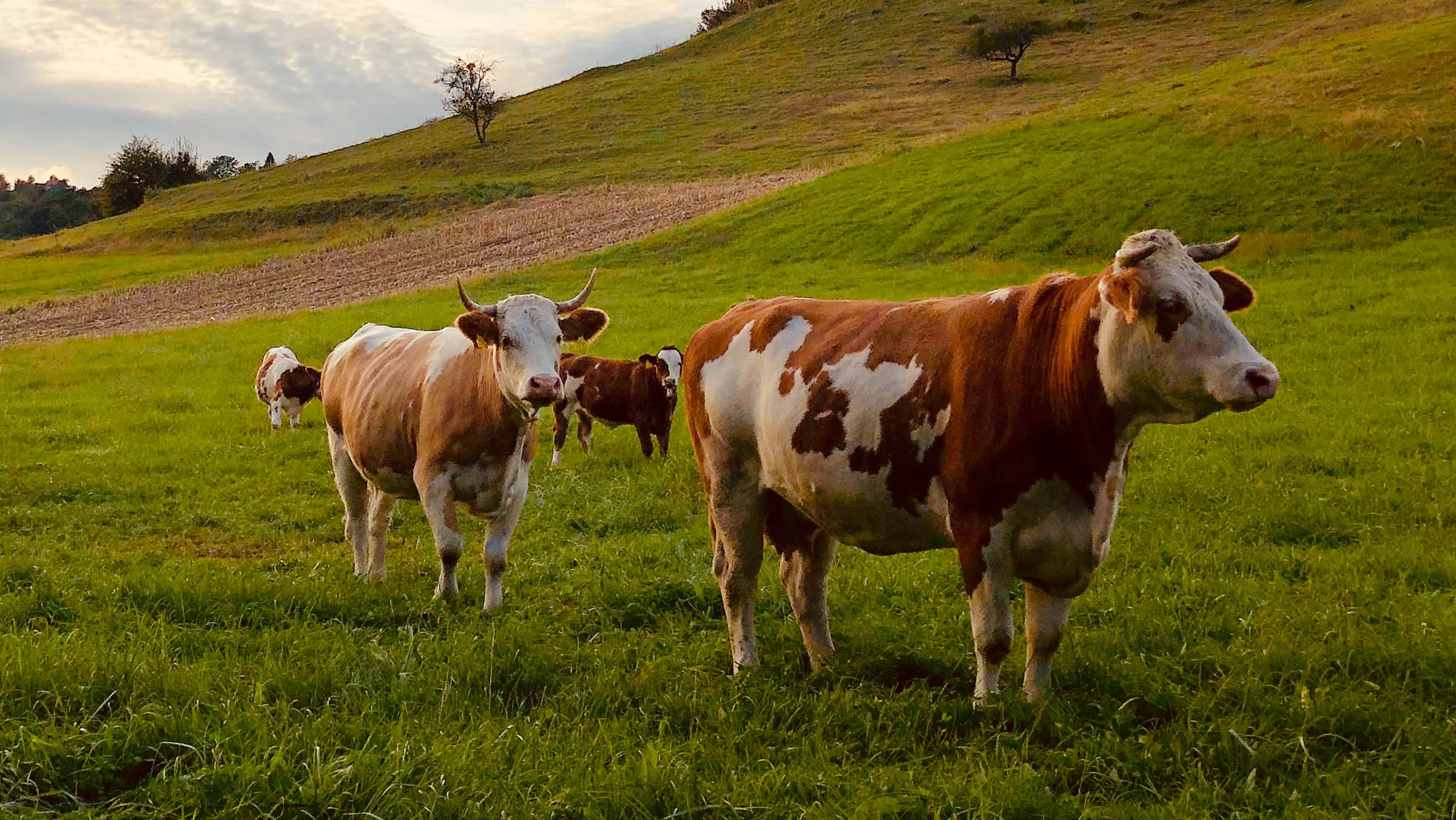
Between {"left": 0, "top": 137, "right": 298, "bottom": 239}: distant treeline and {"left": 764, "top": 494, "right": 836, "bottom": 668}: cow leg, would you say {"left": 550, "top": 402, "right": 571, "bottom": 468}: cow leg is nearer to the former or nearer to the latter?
{"left": 764, "top": 494, "right": 836, "bottom": 668}: cow leg

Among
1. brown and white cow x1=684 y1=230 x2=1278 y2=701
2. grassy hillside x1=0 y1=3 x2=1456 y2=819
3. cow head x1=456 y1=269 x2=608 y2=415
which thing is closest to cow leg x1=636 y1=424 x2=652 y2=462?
grassy hillside x1=0 y1=3 x2=1456 y2=819

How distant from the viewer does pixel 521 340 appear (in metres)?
6.36

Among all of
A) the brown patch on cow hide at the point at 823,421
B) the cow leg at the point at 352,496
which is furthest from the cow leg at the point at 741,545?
the cow leg at the point at 352,496

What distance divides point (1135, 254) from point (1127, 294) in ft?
0.54

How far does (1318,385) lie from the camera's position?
12.2 metres

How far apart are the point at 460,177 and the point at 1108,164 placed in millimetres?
49267

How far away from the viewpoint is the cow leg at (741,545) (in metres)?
5.58

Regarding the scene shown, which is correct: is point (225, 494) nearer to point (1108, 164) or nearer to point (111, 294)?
point (1108, 164)

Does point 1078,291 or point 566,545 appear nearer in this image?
point 1078,291

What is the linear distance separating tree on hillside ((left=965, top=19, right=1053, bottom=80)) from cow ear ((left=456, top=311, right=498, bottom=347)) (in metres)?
67.2

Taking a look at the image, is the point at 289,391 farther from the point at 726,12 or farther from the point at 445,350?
the point at 726,12

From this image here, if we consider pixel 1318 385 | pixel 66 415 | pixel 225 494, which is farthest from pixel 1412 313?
pixel 66 415

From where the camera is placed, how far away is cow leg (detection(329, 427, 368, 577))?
815cm

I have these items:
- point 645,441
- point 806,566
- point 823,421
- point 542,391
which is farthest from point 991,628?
point 645,441
